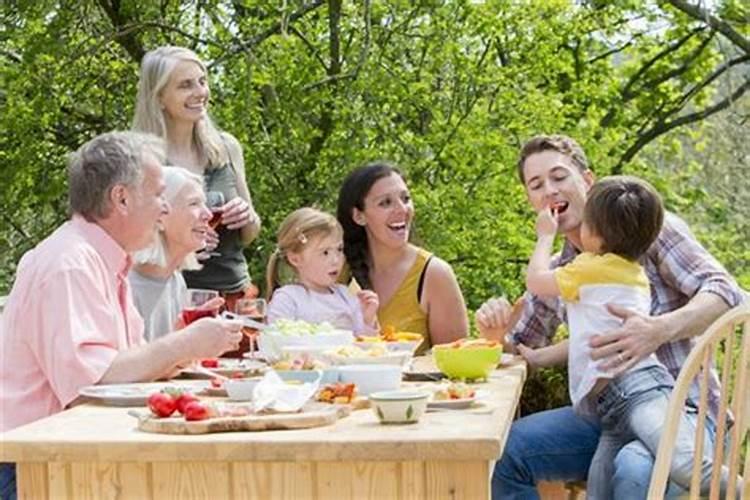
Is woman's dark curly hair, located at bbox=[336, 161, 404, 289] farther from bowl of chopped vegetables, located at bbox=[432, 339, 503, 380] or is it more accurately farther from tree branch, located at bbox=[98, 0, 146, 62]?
tree branch, located at bbox=[98, 0, 146, 62]

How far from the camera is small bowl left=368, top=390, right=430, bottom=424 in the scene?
2.20m

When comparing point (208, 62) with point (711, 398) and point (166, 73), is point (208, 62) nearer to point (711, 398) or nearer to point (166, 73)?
point (166, 73)

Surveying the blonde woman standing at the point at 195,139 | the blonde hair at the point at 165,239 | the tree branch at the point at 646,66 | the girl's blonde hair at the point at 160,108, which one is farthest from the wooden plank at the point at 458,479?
the tree branch at the point at 646,66

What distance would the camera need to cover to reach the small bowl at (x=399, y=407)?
220cm

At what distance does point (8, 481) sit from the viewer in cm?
269

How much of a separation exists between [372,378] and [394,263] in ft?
4.12

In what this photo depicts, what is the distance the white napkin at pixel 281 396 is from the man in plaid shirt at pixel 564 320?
860mm

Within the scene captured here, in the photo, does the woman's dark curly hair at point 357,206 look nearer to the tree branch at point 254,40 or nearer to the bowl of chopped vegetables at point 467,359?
the bowl of chopped vegetables at point 467,359

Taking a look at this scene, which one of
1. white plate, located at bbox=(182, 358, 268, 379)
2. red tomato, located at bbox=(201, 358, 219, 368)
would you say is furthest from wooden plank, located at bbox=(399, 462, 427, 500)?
red tomato, located at bbox=(201, 358, 219, 368)

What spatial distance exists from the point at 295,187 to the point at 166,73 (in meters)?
2.43

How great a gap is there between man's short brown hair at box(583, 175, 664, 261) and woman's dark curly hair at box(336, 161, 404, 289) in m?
0.87

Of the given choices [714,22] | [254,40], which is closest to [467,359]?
[254,40]

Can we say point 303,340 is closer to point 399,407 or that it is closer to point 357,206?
point 399,407

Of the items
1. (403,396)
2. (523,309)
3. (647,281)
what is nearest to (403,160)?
(523,309)
